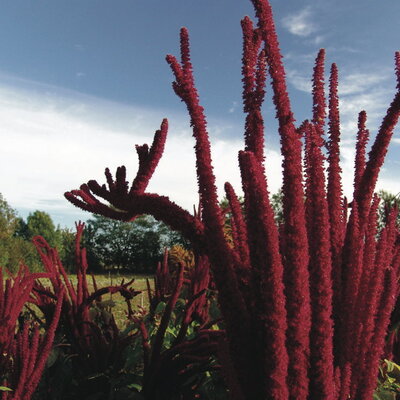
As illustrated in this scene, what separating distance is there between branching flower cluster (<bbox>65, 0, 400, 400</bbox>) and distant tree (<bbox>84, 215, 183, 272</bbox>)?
→ 51298 mm

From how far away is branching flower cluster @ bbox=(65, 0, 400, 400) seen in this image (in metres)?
0.94

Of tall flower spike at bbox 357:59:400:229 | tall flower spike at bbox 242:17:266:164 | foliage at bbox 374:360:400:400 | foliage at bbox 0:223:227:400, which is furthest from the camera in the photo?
foliage at bbox 0:223:227:400

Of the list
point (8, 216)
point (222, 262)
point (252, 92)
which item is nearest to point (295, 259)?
point (222, 262)

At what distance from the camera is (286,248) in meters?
0.96

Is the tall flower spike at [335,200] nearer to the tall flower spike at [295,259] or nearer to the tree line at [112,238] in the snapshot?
the tall flower spike at [295,259]

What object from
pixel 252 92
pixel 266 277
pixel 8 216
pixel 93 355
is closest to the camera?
pixel 266 277

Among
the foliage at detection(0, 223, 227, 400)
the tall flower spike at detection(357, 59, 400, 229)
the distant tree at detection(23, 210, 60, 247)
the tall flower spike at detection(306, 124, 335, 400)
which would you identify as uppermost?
the distant tree at detection(23, 210, 60, 247)

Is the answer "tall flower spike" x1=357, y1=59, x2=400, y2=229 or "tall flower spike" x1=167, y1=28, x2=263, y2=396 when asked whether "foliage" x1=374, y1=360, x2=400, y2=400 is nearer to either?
"tall flower spike" x1=357, y1=59, x2=400, y2=229

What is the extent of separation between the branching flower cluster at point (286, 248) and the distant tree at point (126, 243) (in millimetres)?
51298

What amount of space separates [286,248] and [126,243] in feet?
207

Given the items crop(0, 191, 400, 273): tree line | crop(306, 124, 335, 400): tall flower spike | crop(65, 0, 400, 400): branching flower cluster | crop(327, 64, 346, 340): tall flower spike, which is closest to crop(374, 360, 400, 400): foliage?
crop(65, 0, 400, 400): branching flower cluster

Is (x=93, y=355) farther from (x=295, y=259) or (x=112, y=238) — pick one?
(x=112, y=238)

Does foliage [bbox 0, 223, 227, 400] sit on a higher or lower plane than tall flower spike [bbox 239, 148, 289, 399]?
lower

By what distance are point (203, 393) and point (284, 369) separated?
2.52 ft
